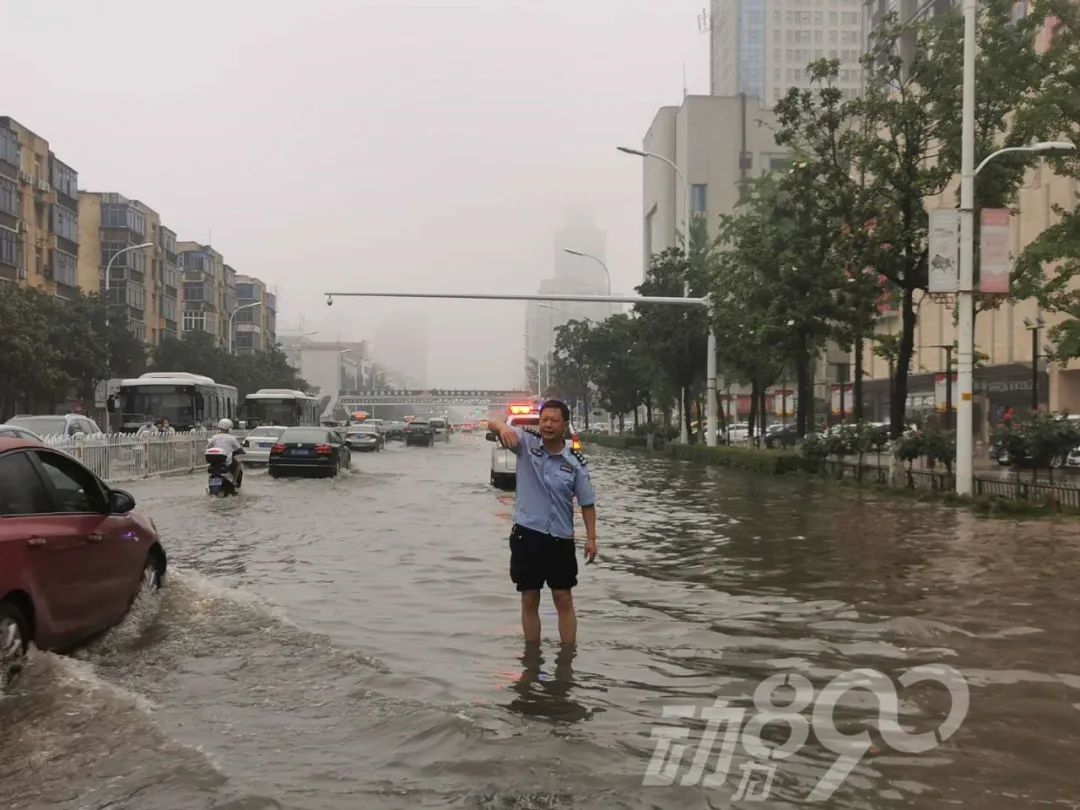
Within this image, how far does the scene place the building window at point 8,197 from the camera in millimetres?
54156

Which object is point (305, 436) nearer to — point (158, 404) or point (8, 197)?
point (158, 404)

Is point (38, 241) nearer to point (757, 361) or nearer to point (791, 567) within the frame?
point (757, 361)

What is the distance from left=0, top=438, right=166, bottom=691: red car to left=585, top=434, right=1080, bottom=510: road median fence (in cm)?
1566

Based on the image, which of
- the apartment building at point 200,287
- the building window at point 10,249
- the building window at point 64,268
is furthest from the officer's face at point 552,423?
the apartment building at point 200,287

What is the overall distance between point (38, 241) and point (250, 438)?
32.8m

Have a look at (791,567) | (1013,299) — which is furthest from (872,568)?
(1013,299)

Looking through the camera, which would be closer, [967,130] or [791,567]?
[791,567]

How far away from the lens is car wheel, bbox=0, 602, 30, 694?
6.14m

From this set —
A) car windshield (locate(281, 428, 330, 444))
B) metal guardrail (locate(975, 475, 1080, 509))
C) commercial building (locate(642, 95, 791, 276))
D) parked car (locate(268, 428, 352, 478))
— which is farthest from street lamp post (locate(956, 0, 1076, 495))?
commercial building (locate(642, 95, 791, 276))

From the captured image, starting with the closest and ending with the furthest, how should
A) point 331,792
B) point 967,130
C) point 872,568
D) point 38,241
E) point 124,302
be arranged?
1. point 331,792
2. point 872,568
3. point 967,130
4. point 38,241
5. point 124,302

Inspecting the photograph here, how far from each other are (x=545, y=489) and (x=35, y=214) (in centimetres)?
6026

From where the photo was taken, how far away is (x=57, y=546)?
688 cm

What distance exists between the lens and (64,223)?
64.1m

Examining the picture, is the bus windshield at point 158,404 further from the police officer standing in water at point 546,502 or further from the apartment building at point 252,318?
the apartment building at point 252,318
